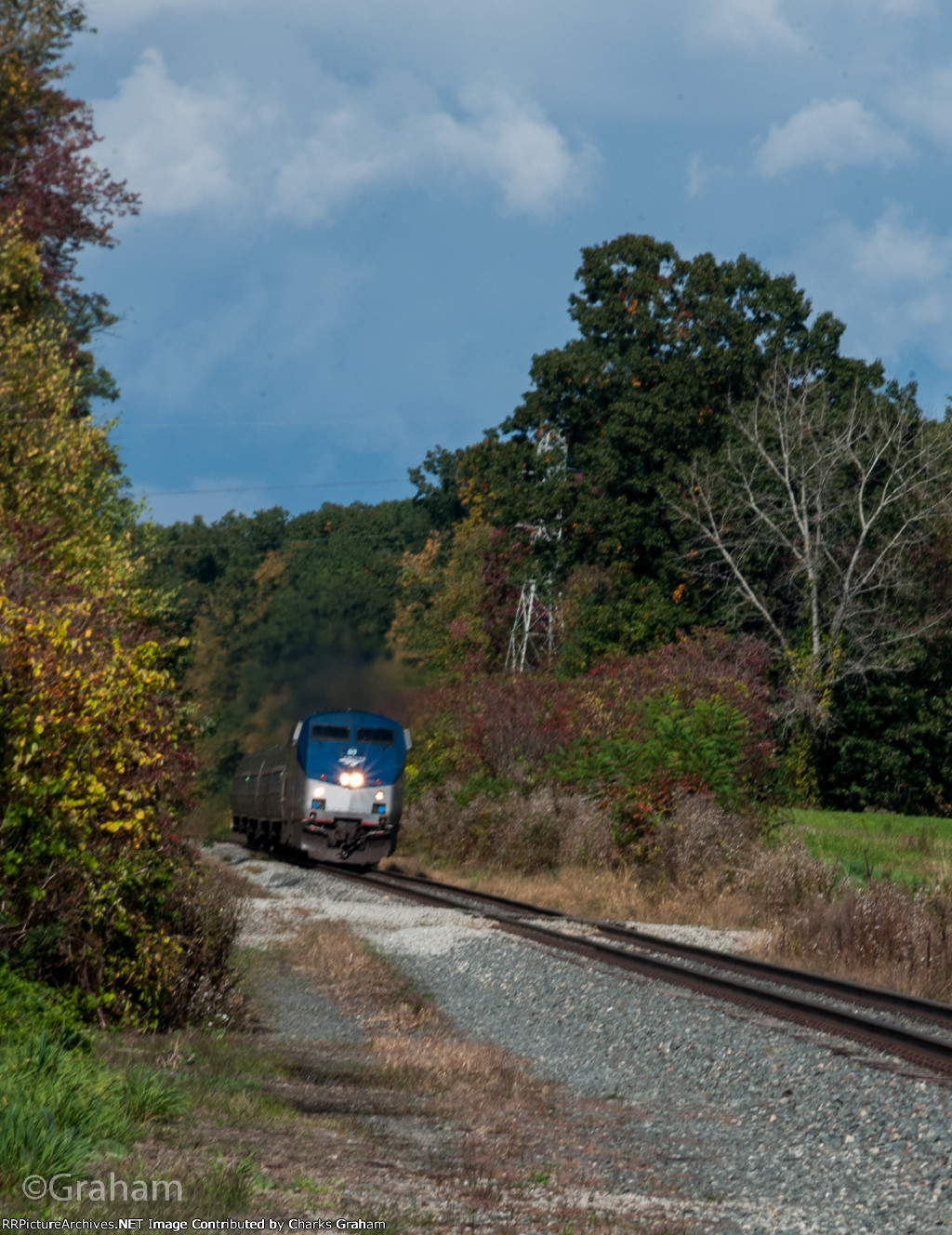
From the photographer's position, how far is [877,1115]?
7.53 metres

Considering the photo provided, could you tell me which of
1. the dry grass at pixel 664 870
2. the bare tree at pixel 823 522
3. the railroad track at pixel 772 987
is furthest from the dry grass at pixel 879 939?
the bare tree at pixel 823 522

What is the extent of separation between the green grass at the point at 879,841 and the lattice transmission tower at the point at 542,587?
474 inches

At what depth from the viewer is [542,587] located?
45.4 metres

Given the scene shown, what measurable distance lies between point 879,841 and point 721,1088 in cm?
2266

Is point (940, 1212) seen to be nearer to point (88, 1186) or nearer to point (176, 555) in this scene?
point (88, 1186)

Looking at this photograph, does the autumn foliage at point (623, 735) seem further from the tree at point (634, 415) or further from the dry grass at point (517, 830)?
the tree at point (634, 415)

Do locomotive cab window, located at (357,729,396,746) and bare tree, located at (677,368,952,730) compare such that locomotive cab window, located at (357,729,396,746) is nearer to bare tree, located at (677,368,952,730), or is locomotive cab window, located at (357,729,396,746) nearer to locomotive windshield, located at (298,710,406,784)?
locomotive windshield, located at (298,710,406,784)

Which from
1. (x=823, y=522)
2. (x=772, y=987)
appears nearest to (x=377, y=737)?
(x=772, y=987)

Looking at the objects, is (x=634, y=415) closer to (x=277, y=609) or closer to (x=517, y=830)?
(x=277, y=609)

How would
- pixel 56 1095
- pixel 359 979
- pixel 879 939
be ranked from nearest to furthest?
pixel 56 1095
pixel 359 979
pixel 879 939

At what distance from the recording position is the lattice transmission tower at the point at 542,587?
146ft

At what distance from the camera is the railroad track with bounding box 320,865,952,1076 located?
9570 mm

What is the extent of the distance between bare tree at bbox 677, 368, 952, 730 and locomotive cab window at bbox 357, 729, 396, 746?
14.6 m

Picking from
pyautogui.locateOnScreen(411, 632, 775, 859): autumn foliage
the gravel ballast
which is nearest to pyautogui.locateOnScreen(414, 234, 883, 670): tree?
pyautogui.locateOnScreen(411, 632, 775, 859): autumn foliage
